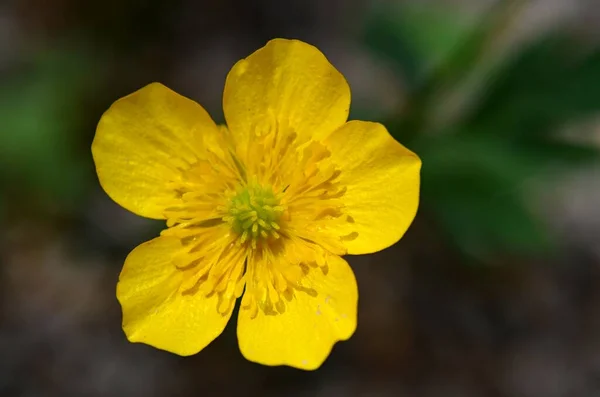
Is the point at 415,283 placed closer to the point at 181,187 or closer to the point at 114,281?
the point at 114,281

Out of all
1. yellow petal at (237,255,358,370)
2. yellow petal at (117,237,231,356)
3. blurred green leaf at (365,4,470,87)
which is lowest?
yellow petal at (117,237,231,356)

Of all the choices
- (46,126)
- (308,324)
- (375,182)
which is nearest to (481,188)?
(375,182)

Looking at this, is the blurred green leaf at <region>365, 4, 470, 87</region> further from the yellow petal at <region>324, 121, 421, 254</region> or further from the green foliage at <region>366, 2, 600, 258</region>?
the yellow petal at <region>324, 121, 421, 254</region>

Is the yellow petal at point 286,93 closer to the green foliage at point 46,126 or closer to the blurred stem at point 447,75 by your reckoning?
the blurred stem at point 447,75

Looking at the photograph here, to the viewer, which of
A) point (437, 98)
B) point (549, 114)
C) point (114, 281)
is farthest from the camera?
point (114, 281)

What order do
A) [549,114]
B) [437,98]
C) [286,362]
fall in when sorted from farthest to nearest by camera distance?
[437,98] → [549,114] → [286,362]

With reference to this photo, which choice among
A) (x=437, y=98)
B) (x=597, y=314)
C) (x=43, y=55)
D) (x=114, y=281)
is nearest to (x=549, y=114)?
(x=437, y=98)

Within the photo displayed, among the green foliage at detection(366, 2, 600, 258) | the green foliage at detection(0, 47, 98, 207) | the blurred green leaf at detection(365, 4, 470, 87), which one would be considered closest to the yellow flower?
the green foliage at detection(366, 2, 600, 258)
